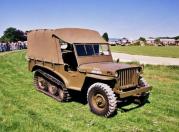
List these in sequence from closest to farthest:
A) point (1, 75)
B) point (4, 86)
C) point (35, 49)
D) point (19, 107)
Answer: point (19, 107), point (35, 49), point (4, 86), point (1, 75)

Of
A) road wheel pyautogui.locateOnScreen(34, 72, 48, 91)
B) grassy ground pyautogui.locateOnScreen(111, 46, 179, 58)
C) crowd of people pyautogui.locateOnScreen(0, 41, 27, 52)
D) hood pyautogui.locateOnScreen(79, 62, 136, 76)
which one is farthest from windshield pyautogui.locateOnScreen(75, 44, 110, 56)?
crowd of people pyautogui.locateOnScreen(0, 41, 27, 52)

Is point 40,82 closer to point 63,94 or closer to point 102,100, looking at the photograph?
point 63,94

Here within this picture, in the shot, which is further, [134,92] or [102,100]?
[134,92]

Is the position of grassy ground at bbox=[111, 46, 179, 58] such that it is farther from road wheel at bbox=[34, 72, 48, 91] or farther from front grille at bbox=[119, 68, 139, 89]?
front grille at bbox=[119, 68, 139, 89]

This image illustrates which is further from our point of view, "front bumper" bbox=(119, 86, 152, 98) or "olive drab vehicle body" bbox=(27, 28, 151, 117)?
"olive drab vehicle body" bbox=(27, 28, 151, 117)

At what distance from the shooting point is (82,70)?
10.1 meters

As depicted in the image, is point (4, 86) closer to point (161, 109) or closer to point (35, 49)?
point (35, 49)

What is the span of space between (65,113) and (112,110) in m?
1.50

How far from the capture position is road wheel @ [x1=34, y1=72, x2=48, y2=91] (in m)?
12.5

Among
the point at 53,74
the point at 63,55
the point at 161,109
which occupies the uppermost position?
the point at 63,55

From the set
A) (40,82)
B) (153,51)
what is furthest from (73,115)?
(153,51)

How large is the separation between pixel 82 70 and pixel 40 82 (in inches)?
134

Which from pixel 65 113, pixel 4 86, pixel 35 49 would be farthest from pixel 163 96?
pixel 4 86

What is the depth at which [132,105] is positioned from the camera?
10.8 meters
